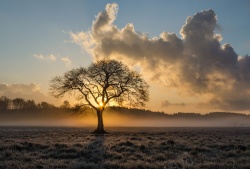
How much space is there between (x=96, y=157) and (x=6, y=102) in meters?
192

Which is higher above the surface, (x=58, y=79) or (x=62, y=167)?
(x=58, y=79)

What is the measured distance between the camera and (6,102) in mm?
194125

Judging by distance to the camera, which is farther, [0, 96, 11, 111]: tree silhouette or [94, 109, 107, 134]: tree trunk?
[0, 96, 11, 111]: tree silhouette

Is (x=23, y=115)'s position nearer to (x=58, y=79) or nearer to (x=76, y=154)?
(x=58, y=79)

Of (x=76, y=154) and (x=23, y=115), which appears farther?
(x=23, y=115)

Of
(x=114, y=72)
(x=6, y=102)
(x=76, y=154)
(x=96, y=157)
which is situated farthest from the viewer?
(x=6, y=102)

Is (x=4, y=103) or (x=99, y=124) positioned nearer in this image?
(x=99, y=124)

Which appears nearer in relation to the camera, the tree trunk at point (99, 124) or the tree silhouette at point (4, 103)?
the tree trunk at point (99, 124)

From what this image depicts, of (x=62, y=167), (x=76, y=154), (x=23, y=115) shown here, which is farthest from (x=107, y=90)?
(x=23, y=115)

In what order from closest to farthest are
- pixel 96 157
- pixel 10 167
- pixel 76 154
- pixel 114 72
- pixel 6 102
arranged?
pixel 10 167 → pixel 96 157 → pixel 76 154 → pixel 114 72 → pixel 6 102

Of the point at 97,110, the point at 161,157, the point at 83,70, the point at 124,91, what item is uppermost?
the point at 83,70

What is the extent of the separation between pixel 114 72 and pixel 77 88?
7.75m

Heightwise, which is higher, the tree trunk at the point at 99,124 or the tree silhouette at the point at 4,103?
the tree silhouette at the point at 4,103

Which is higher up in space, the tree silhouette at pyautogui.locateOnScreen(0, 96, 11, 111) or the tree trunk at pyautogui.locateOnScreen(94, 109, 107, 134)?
the tree silhouette at pyautogui.locateOnScreen(0, 96, 11, 111)
